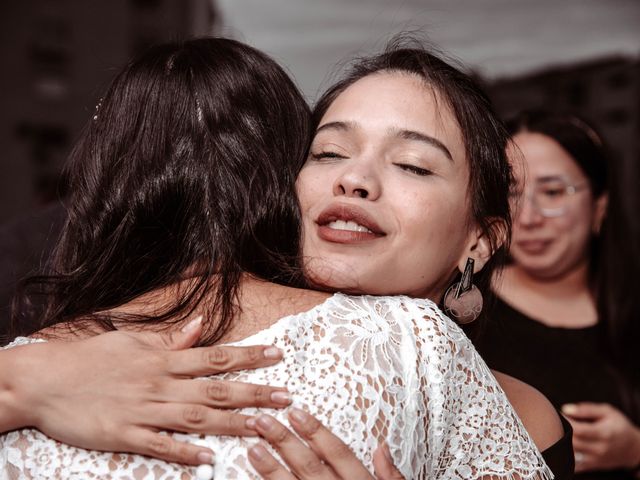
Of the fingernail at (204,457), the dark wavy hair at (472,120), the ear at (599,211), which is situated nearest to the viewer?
the fingernail at (204,457)

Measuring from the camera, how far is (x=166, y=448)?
1.00 meters

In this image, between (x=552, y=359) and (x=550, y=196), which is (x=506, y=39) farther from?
(x=552, y=359)

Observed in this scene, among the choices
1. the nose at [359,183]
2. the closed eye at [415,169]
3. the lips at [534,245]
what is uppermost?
the closed eye at [415,169]

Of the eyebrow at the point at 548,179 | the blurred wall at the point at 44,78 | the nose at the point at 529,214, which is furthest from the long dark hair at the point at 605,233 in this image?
the blurred wall at the point at 44,78

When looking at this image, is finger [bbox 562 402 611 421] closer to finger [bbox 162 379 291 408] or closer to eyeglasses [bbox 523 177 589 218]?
eyeglasses [bbox 523 177 589 218]

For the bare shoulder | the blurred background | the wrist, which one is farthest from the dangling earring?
the blurred background

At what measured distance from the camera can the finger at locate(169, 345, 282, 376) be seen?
40.8 inches

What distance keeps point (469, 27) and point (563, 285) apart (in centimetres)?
259

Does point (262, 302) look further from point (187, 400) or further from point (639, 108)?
point (639, 108)

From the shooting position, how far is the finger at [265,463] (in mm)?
1004

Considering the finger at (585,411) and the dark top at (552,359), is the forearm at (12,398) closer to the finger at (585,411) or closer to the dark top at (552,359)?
the dark top at (552,359)

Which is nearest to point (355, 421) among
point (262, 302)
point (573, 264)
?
point (262, 302)

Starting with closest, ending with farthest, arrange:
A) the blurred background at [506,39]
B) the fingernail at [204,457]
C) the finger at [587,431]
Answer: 1. the fingernail at [204,457]
2. the finger at [587,431]
3. the blurred background at [506,39]

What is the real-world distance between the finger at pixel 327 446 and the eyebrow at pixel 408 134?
23.8 inches
